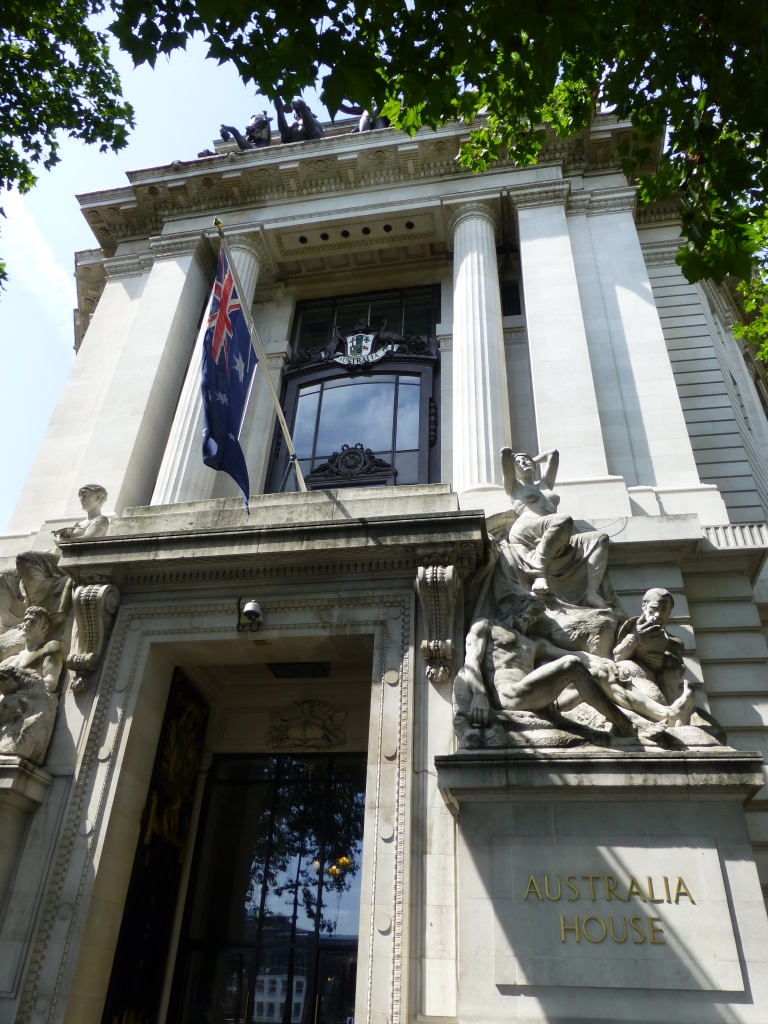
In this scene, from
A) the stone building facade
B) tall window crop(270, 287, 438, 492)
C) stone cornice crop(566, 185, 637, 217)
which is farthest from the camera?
stone cornice crop(566, 185, 637, 217)

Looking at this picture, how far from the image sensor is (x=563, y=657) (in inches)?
368

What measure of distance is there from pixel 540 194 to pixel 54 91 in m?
11.2

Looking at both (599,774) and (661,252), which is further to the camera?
(661,252)

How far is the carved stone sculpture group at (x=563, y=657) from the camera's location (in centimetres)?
905

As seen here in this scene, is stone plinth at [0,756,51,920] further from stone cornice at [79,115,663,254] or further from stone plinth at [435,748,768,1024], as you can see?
stone cornice at [79,115,663,254]

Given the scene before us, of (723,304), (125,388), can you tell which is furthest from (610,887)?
(723,304)

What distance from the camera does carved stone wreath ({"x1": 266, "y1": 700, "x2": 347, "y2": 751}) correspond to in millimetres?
13367

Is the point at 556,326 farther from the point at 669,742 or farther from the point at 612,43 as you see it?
the point at 669,742

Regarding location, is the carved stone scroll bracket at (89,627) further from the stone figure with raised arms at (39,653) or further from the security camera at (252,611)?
the security camera at (252,611)

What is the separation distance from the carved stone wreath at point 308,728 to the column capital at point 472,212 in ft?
40.8

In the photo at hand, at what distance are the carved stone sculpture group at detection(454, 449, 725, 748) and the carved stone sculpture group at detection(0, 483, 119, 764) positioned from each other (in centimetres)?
600

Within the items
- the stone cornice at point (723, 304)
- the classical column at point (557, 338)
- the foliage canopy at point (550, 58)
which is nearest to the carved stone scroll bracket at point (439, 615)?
the classical column at point (557, 338)

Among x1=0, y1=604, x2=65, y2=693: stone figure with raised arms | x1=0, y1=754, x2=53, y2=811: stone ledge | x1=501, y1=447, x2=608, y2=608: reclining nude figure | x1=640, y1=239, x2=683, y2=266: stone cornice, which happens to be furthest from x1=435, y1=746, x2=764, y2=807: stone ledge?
x1=640, y1=239, x2=683, y2=266: stone cornice

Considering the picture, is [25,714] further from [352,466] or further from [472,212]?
[472,212]
